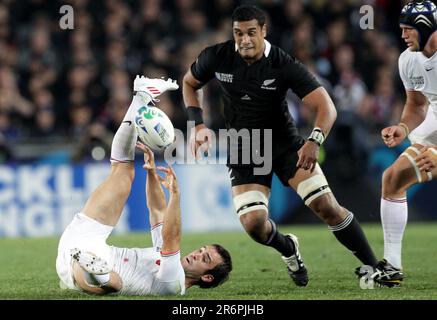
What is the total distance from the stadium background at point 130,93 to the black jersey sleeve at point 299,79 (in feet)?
20.9

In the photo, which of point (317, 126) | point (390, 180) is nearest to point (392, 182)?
point (390, 180)

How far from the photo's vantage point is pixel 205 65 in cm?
870

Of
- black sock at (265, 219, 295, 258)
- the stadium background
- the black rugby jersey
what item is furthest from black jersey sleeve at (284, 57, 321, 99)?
the stadium background

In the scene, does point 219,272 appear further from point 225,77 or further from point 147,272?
point 225,77

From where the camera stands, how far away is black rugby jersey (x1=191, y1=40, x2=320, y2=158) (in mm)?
8469

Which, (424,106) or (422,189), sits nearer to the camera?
(424,106)

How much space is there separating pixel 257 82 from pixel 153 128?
1.11 m

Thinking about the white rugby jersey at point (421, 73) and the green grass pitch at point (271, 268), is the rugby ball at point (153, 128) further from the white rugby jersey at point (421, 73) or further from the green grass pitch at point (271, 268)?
the white rugby jersey at point (421, 73)

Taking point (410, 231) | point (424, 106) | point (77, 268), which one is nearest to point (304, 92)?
point (424, 106)

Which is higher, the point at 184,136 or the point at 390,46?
the point at 390,46

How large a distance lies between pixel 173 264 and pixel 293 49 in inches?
381

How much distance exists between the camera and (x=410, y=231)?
14125 millimetres

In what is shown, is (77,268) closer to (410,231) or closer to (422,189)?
(410,231)

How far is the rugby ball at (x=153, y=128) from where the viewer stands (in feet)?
26.1
